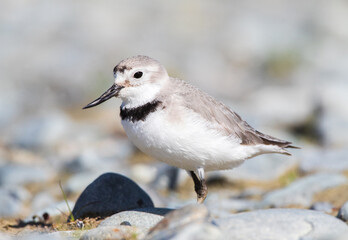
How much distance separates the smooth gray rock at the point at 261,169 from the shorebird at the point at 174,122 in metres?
2.70

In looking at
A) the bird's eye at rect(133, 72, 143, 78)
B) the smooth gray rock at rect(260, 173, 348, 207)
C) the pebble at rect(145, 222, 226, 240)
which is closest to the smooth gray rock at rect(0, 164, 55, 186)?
the smooth gray rock at rect(260, 173, 348, 207)

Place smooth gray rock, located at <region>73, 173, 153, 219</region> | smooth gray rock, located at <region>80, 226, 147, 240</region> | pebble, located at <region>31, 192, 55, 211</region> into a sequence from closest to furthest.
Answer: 1. smooth gray rock, located at <region>80, 226, 147, 240</region>
2. smooth gray rock, located at <region>73, 173, 153, 219</region>
3. pebble, located at <region>31, 192, 55, 211</region>

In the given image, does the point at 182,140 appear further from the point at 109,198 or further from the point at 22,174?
the point at 22,174

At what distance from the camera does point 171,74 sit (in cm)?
1496

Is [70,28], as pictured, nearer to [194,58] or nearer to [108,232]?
[194,58]

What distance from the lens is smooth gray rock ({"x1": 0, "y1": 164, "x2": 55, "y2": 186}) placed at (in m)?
9.08

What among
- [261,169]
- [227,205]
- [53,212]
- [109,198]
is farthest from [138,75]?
[261,169]

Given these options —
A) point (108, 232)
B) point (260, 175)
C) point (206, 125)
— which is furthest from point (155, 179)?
point (108, 232)

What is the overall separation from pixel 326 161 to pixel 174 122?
13.3 feet

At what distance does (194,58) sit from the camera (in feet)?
55.3

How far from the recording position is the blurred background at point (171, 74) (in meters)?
8.73

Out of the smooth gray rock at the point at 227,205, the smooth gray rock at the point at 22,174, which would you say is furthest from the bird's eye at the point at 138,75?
the smooth gray rock at the point at 22,174

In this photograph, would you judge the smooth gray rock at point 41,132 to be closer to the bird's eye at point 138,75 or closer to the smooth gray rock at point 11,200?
the smooth gray rock at point 11,200

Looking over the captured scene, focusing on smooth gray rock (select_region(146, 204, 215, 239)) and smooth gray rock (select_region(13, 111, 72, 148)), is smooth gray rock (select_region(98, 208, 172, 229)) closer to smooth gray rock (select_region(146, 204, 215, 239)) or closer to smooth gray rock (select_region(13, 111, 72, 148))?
smooth gray rock (select_region(146, 204, 215, 239))
